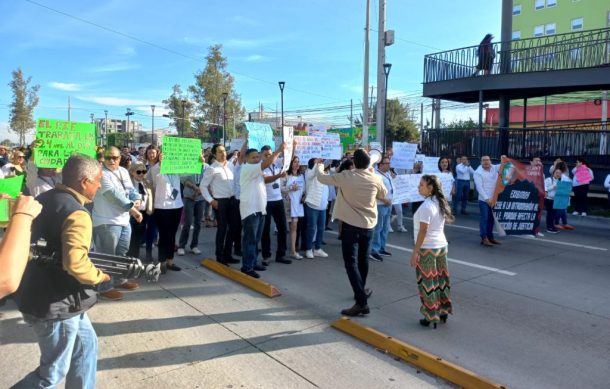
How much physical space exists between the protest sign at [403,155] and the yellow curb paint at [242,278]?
6.39 m

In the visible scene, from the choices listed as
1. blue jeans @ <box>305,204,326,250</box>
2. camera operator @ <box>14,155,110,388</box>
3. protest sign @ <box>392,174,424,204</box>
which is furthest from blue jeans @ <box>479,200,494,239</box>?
camera operator @ <box>14,155,110,388</box>

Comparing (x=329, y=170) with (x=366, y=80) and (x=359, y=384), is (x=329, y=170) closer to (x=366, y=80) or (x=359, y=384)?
(x=359, y=384)

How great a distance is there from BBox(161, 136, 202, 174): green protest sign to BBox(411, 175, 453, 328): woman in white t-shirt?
144 inches

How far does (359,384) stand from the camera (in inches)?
141

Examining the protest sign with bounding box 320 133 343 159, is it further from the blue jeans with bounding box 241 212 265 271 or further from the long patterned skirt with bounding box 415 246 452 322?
the long patterned skirt with bounding box 415 246 452 322

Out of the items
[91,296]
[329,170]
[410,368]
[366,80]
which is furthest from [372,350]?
[366,80]

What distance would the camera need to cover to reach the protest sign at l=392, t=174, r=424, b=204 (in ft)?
30.1

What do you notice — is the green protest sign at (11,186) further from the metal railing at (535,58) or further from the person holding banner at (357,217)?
the metal railing at (535,58)

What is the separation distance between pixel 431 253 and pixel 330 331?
132 centimetres

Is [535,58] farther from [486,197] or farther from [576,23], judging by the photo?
[576,23]

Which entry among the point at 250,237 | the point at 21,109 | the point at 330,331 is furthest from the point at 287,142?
the point at 21,109

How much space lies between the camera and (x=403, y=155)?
12.0 m

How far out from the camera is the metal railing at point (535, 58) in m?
16.3

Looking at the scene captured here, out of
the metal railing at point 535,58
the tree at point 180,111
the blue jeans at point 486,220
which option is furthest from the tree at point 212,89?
the blue jeans at point 486,220
